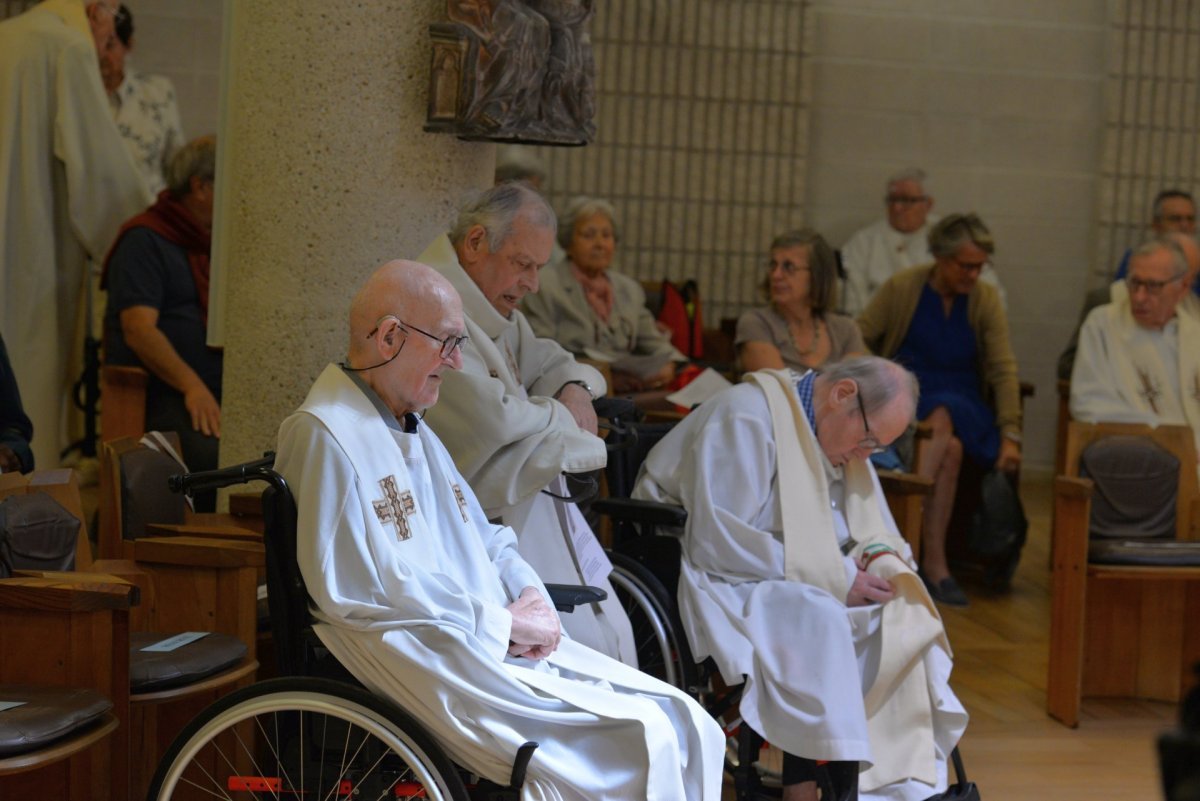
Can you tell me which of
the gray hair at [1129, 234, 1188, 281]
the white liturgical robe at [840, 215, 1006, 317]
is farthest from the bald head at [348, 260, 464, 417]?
the white liturgical robe at [840, 215, 1006, 317]

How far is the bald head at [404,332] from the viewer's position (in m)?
2.76

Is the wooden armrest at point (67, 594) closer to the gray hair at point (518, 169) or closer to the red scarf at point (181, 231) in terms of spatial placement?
the red scarf at point (181, 231)

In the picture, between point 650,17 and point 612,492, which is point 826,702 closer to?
point 612,492

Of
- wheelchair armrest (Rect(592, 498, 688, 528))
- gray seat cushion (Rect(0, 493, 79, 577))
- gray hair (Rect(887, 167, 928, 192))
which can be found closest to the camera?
gray seat cushion (Rect(0, 493, 79, 577))

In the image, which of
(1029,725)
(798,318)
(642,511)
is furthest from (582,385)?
(798,318)

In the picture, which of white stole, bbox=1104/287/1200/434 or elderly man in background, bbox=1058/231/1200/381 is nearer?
white stole, bbox=1104/287/1200/434

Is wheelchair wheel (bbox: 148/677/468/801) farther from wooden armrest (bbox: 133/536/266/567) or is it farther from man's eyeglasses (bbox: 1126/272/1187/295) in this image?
man's eyeglasses (bbox: 1126/272/1187/295)

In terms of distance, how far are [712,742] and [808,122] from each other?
20.3 feet

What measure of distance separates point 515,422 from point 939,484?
3335 mm

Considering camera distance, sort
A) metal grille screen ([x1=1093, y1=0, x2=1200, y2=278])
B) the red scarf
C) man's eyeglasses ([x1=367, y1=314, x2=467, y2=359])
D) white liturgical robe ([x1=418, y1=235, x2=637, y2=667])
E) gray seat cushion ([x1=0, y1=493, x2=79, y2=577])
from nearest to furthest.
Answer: man's eyeglasses ([x1=367, y1=314, x2=467, y2=359])
gray seat cushion ([x1=0, y1=493, x2=79, y2=577])
white liturgical robe ([x1=418, y1=235, x2=637, y2=667])
the red scarf
metal grille screen ([x1=1093, y1=0, x2=1200, y2=278])

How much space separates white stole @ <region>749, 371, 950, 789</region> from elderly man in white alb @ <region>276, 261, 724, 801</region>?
93 cm

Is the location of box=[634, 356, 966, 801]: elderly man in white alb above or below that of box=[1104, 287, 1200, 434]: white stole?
below

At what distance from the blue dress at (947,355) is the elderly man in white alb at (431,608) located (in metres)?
3.76

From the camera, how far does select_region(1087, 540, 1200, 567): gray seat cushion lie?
15.3ft
